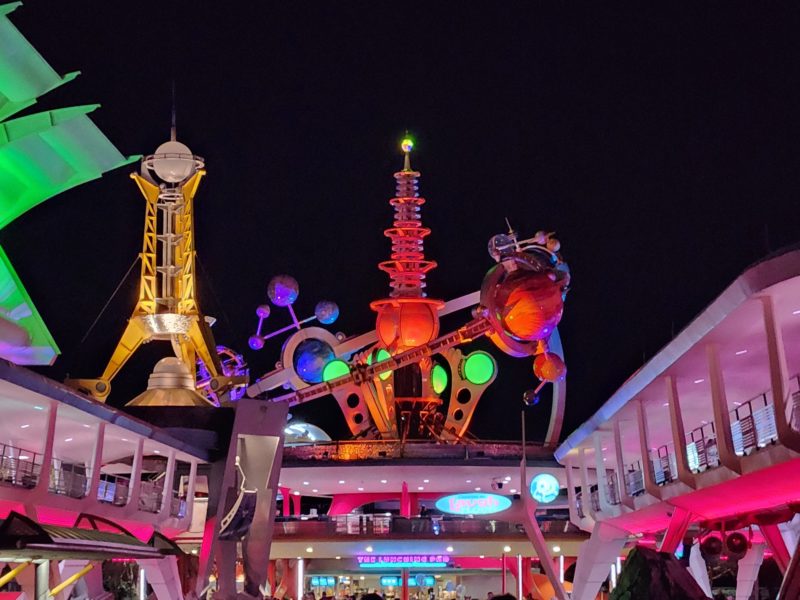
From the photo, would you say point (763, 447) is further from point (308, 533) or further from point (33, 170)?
point (308, 533)

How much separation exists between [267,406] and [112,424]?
951 cm

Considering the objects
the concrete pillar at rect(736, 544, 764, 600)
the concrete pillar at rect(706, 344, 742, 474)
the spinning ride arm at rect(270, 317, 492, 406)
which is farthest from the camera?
the spinning ride arm at rect(270, 317, 492, 406)

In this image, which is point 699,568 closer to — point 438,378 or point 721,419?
point 721,419

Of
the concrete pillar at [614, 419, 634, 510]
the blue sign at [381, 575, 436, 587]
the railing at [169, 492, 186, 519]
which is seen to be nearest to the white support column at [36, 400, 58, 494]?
the railing at [169, 492, 186, 519]

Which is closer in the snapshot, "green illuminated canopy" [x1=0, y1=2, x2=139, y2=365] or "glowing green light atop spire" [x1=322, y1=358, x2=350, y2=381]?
"green illuminated canopy" [x1=0, y1=2, x2=139, y2=365]

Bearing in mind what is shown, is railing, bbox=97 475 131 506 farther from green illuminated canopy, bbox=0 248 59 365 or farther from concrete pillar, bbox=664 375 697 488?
concrete pillar, bbox=664 375 697 488

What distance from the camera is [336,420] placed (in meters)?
86.5

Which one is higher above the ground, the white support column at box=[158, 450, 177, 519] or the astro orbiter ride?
the astro orbiter ride

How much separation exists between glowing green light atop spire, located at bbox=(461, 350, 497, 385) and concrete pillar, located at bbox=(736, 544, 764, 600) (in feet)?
70.5

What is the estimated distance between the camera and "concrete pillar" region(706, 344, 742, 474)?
21734 millimetres

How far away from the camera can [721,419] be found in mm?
22234

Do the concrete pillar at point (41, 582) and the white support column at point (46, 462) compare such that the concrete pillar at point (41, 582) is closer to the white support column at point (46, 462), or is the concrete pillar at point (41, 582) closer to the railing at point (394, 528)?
the white support column at point (46, 462)

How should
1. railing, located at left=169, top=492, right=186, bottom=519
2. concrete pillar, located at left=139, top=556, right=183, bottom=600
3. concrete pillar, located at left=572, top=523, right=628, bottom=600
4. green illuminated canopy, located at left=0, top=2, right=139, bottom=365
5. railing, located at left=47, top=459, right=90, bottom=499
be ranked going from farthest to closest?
concrete pillar, located at left=572, top=523, right=628, bottom=600
railing, located at left=169, top=492, right=186, bottom=519
concrete pillar, located at left=139, top=556, right=183, bottom=600
green illuminated canopy, located at left=0, top=2, right=139, bottom=365
railing, located at left=47, top=459, right=90, bottom=499

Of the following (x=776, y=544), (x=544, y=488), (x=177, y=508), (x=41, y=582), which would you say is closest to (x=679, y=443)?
(x=776, y=544)
